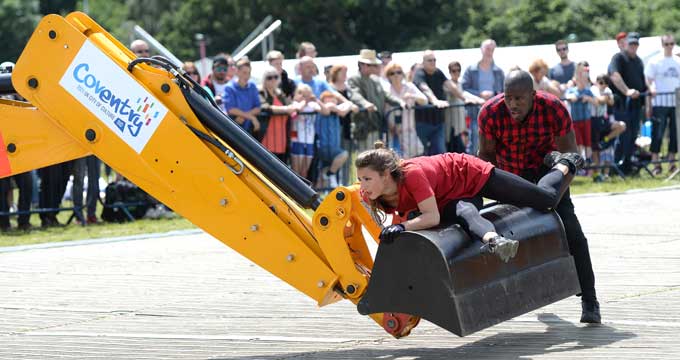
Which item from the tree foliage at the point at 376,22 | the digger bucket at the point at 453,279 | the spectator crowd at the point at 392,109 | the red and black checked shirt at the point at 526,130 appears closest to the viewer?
the digger bucket at the point at 453,279

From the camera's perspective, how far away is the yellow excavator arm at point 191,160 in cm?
792

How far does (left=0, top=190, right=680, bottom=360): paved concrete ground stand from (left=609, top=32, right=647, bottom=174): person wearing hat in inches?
279

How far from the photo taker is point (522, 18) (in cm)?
6356

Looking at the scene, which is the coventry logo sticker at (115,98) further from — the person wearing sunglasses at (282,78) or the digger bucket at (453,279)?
the person wearing sunglasses at (282,78)

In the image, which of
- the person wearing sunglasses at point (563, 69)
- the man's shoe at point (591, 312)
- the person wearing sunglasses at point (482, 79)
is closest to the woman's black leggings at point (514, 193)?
the man's shoe at point (591, 312)

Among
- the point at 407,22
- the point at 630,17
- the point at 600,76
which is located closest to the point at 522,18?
the point at 630,17

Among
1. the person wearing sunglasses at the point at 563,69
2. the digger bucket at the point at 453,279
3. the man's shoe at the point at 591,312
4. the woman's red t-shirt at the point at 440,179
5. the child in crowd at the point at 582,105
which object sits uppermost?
the woman's red t-shirt at the point at 440,179

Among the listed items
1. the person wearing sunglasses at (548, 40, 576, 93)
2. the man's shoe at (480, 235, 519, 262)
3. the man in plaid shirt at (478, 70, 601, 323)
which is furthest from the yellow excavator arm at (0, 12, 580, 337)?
the person wearing sunglasses at (548, 40, 576, 93)

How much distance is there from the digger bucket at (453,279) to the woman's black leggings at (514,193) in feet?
0.57

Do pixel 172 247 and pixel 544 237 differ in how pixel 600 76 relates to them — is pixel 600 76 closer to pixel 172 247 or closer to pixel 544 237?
pixel 172 247

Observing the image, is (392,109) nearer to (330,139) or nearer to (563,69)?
(330,139)

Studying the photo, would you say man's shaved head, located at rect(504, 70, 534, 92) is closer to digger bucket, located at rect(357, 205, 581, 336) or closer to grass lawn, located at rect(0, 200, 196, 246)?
digger bucket, located at rect(357, 205, 581, 336)

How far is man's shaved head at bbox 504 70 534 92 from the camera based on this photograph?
Answer: 28.6 ft

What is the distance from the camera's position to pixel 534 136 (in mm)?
8992
